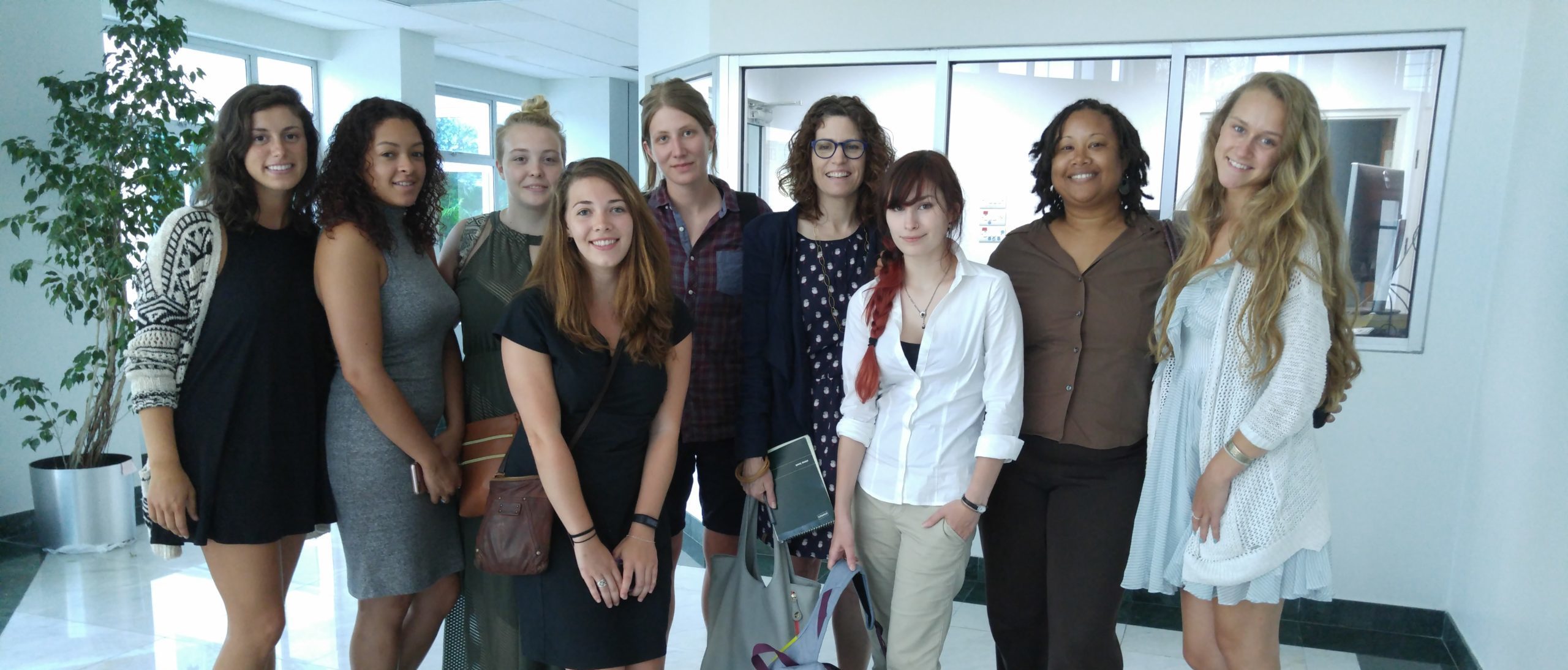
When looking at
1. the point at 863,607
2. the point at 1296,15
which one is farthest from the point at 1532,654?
the point at 1296,15

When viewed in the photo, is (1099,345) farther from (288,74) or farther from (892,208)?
(288,74)

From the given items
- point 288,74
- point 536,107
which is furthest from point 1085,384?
point 288,74

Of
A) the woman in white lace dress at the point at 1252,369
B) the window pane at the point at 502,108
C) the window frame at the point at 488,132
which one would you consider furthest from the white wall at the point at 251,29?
the woman in white lace dress at the point at 1252,369

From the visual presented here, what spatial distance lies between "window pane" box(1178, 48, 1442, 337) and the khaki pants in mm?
2245

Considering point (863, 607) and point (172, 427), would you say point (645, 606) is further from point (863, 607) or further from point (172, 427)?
point (172, 427)

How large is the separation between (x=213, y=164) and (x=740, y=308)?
1265mm

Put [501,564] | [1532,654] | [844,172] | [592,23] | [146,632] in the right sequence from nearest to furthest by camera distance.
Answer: [501,564]
[844,172]
[1532,654]
[146,632]
[592,23]

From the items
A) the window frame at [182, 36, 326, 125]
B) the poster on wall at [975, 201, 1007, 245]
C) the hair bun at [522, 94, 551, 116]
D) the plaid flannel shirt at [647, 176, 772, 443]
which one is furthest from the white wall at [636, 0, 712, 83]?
the window frame at [182, 36, 326, 125]

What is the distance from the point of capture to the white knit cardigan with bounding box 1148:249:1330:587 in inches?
70.1

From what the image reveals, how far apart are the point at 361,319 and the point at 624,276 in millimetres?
595

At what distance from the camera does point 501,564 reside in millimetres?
1997

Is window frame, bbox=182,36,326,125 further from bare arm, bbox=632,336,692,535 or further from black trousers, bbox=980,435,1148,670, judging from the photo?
black trousers, bbox=980,435,1148,670

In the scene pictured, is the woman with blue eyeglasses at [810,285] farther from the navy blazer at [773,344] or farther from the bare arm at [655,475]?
the bare arm at [655,475]

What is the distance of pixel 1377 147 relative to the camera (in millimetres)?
3447
